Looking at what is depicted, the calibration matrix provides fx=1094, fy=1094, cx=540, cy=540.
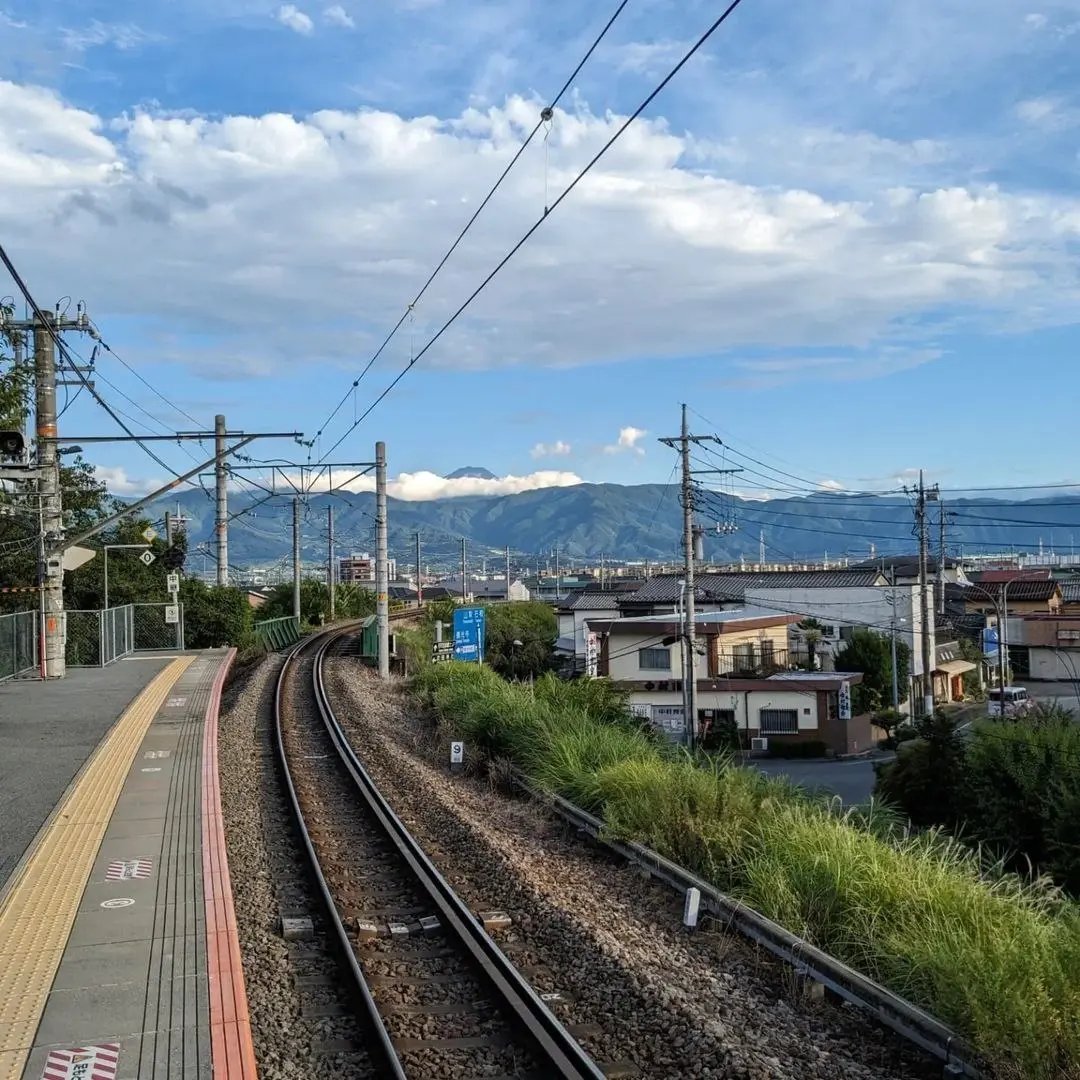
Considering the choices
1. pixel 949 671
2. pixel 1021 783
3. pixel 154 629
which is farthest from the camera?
pixel 949 671

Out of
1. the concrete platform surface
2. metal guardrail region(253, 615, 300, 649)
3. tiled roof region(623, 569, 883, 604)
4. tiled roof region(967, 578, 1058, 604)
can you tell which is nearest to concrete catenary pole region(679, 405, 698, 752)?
the concrete platform surface

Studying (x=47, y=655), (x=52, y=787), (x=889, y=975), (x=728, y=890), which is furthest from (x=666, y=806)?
(x=47, y=655)

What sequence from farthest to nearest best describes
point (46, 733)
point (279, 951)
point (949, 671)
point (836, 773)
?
point (949, 671) → point (836, 773) → point (46, 733) → point (279, 951)

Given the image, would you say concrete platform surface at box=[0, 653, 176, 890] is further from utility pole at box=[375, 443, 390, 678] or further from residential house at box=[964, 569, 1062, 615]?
residential house at box=[964, 569, 1062, 615]

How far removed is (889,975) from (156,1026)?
485cm

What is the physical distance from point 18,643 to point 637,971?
20573 millimetres

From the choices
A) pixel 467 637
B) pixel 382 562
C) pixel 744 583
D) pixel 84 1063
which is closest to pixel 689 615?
pixel 467 637

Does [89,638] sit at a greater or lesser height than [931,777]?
greater

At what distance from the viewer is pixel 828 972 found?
745 centimetres

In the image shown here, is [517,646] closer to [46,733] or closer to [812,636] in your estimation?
[812,636]

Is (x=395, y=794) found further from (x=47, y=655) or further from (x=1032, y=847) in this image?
(x=47, y=655)

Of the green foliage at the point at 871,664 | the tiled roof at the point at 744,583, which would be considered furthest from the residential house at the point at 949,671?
the green foliage at the point at 871,664

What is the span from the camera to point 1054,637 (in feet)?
189

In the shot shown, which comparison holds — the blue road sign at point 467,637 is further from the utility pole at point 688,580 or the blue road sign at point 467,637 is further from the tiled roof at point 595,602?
the tiled roof at point 595,602
